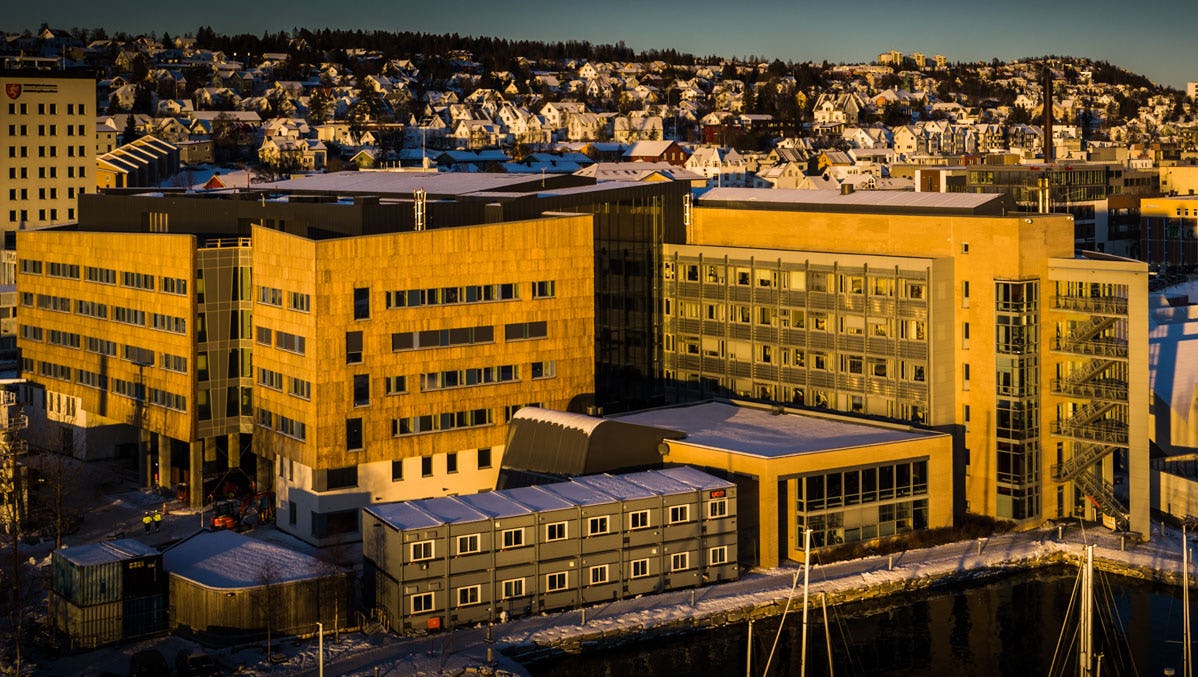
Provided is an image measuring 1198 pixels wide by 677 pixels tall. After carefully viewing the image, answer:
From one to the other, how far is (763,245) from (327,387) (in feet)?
52.6

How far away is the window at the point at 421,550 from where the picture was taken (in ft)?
123

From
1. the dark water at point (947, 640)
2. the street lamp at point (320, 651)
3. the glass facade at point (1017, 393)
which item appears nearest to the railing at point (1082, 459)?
the glass facade at point (1017, 393)

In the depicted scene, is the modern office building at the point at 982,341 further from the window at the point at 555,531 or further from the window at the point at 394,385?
the window at the point at 555,531

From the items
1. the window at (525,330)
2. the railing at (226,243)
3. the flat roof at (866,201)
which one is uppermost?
the flat roof at (866,201)

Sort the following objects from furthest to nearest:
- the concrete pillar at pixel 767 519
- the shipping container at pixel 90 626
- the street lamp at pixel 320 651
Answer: the concrete pillar at pixel 767 519, the shipping container at pixel 90 626, the street lamp at pixel 320 651

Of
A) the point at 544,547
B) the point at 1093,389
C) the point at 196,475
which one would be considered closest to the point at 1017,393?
the point at 1093,389

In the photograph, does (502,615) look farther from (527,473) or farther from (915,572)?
(915,572)

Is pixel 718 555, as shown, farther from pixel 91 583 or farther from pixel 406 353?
pixel 91 583

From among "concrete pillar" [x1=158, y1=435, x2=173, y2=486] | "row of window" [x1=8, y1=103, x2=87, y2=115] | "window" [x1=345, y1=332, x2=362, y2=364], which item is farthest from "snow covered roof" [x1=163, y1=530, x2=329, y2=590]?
"row of window" [x1=8, y1=103, x2=87, y2=115]

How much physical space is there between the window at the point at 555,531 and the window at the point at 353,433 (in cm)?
883

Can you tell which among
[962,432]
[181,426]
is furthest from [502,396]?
[962,432]

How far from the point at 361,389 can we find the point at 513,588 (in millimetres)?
9470

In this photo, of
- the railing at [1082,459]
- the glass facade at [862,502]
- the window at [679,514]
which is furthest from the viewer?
the railing at [1082,459]

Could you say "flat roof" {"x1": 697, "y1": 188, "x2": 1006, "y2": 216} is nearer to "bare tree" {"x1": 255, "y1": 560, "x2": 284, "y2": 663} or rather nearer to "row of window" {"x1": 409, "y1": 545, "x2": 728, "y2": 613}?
"row of window" {"x1": 409, "y1": 545, "x2": 728, "y2": 613}
